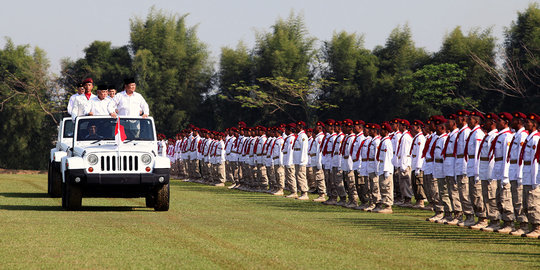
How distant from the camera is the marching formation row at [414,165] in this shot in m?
15.7

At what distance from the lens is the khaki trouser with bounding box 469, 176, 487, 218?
54.8ft

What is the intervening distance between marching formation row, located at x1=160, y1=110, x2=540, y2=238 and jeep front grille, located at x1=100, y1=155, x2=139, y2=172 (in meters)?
5.42

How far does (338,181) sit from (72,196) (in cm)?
678

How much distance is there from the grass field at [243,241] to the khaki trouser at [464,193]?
1.70 feet

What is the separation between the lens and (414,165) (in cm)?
2275

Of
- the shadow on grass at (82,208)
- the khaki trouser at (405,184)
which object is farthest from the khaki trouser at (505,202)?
the shadow on grass at (82,208)

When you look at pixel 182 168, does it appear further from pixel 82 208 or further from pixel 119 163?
pixel 119 163

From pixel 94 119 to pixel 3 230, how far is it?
5.99 metres

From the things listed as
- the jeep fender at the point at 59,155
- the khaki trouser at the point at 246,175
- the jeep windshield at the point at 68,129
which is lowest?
the khaki trouser at the point at 246,175

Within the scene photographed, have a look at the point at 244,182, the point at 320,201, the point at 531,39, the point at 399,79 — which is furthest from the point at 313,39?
the point at 320,201

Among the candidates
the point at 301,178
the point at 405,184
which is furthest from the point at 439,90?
the point at 405,184

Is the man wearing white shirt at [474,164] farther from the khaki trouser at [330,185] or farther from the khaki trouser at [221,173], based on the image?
the khaki trouser at [221,173]

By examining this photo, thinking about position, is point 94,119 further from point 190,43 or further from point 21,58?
point 190,43

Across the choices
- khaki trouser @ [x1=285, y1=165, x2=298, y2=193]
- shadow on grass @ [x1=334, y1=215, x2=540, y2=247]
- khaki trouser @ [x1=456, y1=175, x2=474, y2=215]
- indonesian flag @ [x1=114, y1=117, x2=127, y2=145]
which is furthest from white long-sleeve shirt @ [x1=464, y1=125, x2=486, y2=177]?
khaki trouser @ [x1=285, y1=165, x2=298, y2=193]
